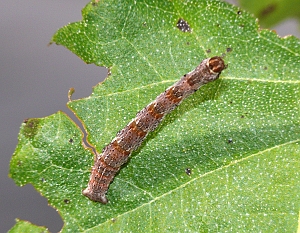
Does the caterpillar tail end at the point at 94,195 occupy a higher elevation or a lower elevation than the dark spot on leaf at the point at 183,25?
lower

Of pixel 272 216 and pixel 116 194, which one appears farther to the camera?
pixel 116 194

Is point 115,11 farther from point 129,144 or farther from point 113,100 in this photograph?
point 129,144

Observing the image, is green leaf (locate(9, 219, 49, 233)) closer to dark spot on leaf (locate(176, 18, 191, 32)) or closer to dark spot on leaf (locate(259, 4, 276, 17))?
dark spot on leaf (locate(176, 18, 191, 32))

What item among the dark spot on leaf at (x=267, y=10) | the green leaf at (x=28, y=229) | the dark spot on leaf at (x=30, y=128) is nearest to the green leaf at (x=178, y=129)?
the dark spot on leaf at (x=30, y=128)

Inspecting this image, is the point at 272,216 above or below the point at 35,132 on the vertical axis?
below

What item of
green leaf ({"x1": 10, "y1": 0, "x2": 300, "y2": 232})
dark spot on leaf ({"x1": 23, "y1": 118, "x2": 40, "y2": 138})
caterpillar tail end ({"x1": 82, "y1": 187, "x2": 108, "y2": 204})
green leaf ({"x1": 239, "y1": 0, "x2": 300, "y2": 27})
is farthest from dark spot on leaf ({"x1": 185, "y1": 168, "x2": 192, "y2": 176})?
green leaf ({"x1": 239, "y1": 0, "x2": 300, "y2": 27})

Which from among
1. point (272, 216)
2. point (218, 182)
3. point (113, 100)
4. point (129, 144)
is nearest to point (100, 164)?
point (129, 144)

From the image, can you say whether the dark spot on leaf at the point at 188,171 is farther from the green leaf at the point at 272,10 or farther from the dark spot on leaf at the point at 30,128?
the green leaf at the point at 272,10
